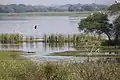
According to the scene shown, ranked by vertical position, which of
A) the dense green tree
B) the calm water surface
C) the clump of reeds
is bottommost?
the calm water surface

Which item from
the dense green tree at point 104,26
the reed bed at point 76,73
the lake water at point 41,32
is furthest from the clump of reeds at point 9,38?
the reed bed at point 76,73

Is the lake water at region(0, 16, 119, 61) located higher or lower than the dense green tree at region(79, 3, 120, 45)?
lower

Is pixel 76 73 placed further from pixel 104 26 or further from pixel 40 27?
pixel 40 27

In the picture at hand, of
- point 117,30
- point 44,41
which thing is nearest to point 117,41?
point 117,30

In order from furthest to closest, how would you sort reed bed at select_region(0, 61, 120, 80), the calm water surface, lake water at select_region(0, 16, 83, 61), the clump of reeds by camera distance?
1. the calm water surface
2. the clump of reeds
3. lake water at select_region(0, 16, 83, 61)
4. reed bed at select_region(0, 61, 120, 80)

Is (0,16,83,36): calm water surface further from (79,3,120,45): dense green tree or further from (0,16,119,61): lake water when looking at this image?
(79,3,120,45): dense green tree

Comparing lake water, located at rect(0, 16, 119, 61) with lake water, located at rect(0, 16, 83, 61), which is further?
lake water, located at rect(0, 16, 83, 61)

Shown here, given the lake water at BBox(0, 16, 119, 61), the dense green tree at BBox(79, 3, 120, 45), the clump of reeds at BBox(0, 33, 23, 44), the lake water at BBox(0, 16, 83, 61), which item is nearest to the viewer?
the lake water at BBox(0, 16, 119, 61)

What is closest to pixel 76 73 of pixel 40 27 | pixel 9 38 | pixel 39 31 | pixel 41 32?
pixel 9 38

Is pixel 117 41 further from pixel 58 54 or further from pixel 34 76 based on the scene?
pixel 34 76

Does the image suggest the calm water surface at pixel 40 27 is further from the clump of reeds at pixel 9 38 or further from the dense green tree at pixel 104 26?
the dense green tree at pixel 104 26

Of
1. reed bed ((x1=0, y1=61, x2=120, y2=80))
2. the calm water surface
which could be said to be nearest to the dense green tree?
the calm water surface

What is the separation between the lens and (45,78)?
9516mm

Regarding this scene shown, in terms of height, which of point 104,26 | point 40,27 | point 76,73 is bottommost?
point 40,27
